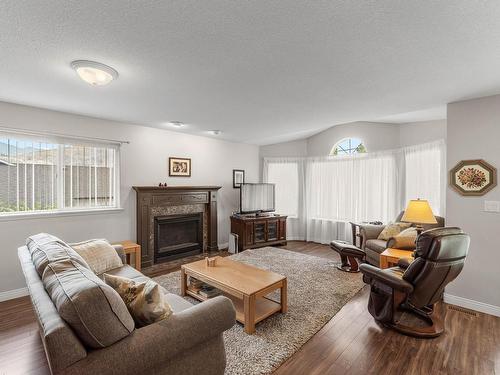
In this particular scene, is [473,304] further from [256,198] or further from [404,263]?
[256,198]

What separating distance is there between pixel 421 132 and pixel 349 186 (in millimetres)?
1669

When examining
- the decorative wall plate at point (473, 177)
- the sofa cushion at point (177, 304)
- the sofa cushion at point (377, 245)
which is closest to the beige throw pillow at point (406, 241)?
the sofa cushion at point (377, 245)

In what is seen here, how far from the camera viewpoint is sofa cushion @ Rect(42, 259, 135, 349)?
1.17 m

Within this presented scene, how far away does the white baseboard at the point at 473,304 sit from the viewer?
8.92 feet

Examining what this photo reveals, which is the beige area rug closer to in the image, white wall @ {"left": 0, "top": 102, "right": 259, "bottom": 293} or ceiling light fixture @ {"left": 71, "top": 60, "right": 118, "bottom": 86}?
white wall @ {"left": 0, "top": 102, "right": 259, "bottom": 293}

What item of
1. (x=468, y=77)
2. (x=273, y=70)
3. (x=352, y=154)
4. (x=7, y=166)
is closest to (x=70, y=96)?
(x=7, y=166)

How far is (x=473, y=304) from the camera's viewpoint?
2.84 metres

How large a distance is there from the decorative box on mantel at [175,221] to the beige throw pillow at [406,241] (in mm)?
3260

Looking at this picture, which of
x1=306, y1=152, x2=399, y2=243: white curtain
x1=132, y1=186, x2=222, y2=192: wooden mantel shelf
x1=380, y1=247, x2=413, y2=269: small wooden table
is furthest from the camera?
x1=306, y1=152, x2=399, y2=243: white curtain

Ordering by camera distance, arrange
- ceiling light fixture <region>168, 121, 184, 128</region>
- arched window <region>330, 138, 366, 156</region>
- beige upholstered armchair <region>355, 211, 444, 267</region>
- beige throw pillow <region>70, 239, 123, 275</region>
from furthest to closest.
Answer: arched window <region>330, 138, 366, 156</region> → ceiling light fixture <region>168, 121, 184, 128</region> → beige upholstered armchair <region>355, 211, 444, 267</region> → beige throw pillow <region>70, 239, 123, 275</region>

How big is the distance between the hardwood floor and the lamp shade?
104 centimetres

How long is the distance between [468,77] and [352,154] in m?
3.23

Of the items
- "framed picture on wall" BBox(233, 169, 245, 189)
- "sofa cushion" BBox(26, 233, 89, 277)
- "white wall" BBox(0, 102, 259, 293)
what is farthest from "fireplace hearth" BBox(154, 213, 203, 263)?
"sofa cushion" BBox(26, 233, 89, 277)

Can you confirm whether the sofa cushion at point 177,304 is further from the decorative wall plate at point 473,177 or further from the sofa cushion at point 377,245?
the decorative wall plate at point 473,177
